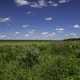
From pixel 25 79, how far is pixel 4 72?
1.69m

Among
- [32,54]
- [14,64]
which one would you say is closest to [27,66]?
[14,64]

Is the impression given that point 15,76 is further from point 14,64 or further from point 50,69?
point 14,64

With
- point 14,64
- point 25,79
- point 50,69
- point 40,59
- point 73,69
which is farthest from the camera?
point 40,59

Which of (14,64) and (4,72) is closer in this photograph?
(4,72)

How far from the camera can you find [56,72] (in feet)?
43.1

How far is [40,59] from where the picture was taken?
57.0ft

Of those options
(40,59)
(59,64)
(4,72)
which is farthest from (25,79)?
(40,59)

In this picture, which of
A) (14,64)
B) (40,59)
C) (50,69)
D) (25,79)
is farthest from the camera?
(40,59)

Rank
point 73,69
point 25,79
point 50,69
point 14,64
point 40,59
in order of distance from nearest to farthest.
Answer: point 25,79 < point 50,69 < point 73,69 < point 14,64 < point 40,59

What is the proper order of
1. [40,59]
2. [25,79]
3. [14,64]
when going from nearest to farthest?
[25,79] < [14,64] < [40,59]

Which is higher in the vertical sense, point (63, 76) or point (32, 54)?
point (32, 54)

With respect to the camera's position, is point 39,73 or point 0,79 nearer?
point 0,79

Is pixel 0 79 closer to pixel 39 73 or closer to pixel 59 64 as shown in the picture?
pixel 39 73

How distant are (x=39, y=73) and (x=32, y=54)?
160 inches
